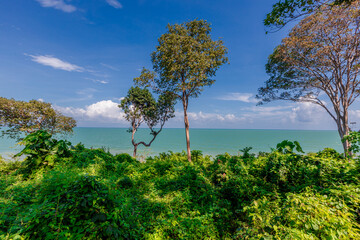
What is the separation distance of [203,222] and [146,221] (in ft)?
4.48

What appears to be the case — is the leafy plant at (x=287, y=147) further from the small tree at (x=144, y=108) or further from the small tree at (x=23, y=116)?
the small tree at (x=23, y=116)

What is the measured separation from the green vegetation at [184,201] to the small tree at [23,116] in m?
18.2

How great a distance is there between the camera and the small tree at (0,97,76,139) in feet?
57.1

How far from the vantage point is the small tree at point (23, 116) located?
57.1 ft

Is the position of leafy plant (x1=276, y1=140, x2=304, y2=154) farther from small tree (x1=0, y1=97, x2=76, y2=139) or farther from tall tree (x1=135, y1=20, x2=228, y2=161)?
small tree (x1=0, y1=97, x2=76, y2=139)

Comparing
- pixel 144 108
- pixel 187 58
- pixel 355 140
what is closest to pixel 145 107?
pixel 144 108

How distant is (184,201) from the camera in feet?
14.5

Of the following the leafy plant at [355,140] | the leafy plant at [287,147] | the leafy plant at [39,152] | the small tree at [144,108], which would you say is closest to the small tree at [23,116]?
the small tree at [144,108]

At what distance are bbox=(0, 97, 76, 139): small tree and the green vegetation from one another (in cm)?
1818

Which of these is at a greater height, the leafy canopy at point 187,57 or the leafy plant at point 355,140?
the leafy canopy at point 187,57

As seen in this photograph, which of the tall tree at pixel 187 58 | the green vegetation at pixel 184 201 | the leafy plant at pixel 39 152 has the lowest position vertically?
the green vegetation at pixel 184 201

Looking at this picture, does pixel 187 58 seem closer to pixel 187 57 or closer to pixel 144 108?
pixel 187 57

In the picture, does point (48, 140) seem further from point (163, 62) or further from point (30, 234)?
point (163, 62)

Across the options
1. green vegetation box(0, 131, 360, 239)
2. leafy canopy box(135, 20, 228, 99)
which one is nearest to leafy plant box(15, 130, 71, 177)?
green vegetation box(0, 131, 360, 239)
